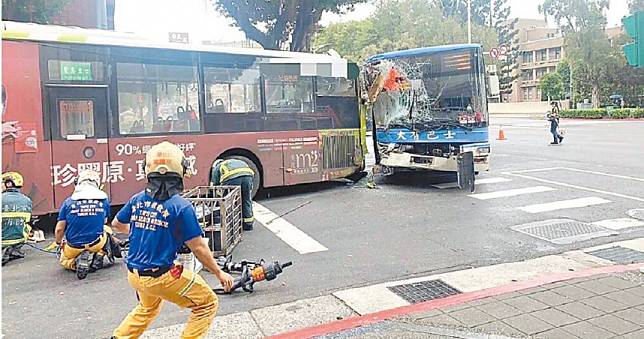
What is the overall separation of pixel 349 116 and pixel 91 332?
8.85 m

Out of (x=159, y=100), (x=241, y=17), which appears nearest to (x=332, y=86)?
(x=159, y=100)

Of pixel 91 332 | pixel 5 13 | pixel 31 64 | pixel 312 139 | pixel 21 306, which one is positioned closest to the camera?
pixel 91 332

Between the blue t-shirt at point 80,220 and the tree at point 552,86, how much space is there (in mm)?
69626

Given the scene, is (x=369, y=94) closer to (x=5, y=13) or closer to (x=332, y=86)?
(x=332, y=86)

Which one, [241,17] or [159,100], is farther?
[241,17]

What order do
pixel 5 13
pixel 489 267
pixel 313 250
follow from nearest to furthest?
pixel 489 267, pixel 313 250, pixel 5 13

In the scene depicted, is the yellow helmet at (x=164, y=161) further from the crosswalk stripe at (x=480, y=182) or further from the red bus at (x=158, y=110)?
the crosswalk stripe at (x=480, y=182)

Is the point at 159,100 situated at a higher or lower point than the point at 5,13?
lower

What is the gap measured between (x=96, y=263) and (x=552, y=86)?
72.0 metres

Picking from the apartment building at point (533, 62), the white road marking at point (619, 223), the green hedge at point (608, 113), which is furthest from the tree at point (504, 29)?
the white road marking at point (619, 223)

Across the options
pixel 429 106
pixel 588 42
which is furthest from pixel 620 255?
pixel 588 42

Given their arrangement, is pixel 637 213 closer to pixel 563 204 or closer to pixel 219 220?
pixel 563 204

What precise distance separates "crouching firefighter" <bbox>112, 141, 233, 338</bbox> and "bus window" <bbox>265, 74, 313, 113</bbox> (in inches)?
308

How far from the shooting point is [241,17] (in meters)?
22.6
